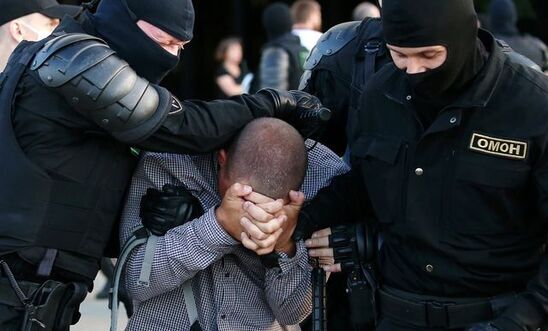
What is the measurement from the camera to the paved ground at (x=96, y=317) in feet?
20.7

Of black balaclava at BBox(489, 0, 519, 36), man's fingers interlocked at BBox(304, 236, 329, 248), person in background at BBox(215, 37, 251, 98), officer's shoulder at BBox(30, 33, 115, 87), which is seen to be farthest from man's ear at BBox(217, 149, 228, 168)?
person in background at BBox(215, 37, 251, 98)

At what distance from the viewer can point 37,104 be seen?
3.28 meters

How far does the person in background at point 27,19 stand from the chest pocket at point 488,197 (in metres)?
2.03

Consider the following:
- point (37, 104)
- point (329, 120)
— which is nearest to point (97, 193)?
point (37, 104)

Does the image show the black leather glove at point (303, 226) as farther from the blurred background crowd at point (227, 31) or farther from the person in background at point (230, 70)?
the blurred background crowd at point (227, 31)

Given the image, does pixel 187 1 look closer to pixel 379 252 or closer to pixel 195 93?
pixel 379 252

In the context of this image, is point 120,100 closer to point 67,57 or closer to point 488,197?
point 67,57

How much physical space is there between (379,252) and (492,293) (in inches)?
16.7

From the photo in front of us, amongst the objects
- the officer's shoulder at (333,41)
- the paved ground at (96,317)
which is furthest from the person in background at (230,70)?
the officer's shoulder at (333,41)

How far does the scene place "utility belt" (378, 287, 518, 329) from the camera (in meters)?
3.16

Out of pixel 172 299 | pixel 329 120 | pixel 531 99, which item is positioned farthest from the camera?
pixel 329 120

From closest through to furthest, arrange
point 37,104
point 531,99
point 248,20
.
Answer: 1. point 531,99
2. point 37,104
3. point 248,20

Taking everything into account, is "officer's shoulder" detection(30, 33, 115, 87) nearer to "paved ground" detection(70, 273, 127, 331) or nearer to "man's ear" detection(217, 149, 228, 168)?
"man's ear" detection(217, 149, 228, 168)

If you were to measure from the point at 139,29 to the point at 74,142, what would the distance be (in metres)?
0.41
